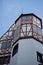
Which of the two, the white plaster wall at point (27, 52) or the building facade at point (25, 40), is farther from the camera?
the building facade at point (25, 40)

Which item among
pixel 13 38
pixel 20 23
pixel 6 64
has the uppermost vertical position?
pixel 20 23

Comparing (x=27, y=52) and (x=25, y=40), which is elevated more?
(x=25, y=40)

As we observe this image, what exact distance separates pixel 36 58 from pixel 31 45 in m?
2.13

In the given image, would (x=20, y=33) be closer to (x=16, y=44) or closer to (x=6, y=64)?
(x=16, y=44)

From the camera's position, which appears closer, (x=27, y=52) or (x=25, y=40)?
(x=27, y=52)

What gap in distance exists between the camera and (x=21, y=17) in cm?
3244

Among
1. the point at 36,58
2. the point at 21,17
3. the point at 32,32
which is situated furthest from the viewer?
the point at 21,17

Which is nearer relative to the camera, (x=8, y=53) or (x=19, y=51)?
(x=19, y=51)

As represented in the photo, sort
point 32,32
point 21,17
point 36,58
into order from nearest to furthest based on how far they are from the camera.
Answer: point 36,58 < point 32,32 < point 21,17

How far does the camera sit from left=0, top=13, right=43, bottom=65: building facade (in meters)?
27.9

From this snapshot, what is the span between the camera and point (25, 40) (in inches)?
1164

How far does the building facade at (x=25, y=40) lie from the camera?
2786 centimetres

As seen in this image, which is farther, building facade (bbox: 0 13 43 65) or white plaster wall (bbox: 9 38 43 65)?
building facade (bbox: 0 13 43 65)

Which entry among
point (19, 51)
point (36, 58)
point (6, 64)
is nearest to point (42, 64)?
point (36, 58)
